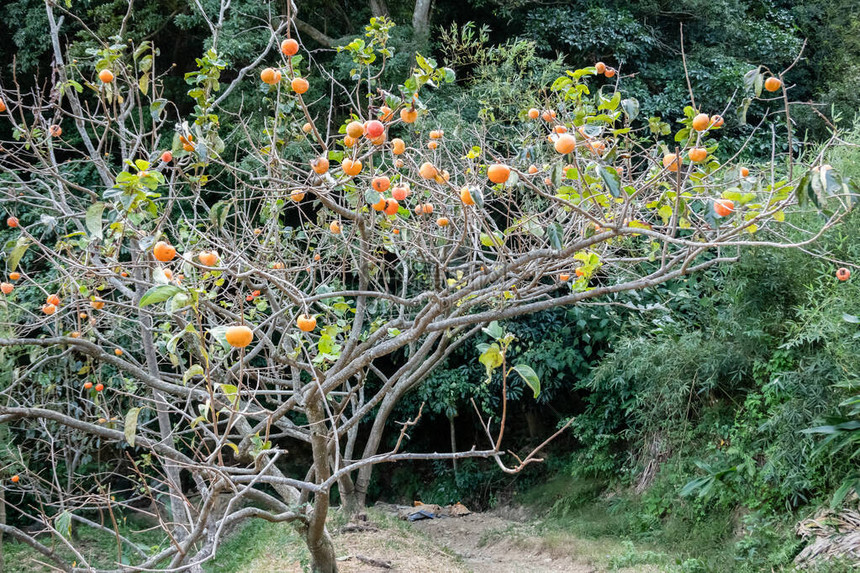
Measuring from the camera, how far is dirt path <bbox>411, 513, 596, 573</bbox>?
12.7ft

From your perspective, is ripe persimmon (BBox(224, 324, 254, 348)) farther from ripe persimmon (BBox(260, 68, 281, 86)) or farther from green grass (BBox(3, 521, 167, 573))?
green grass (BBox(3, 521, 167, 573))

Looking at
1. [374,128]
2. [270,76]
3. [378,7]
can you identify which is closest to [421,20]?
[378,7]

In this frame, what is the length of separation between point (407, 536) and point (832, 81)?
597 centimetres

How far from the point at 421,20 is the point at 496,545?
451cm

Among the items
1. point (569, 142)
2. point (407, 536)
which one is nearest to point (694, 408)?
point (407, 536)

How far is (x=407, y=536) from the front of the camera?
13.1 ft

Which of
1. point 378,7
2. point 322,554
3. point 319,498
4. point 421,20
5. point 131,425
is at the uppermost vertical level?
point 378,7

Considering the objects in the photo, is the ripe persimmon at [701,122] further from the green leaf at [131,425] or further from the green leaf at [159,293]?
the green leaf at [131,425]

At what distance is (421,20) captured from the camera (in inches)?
239

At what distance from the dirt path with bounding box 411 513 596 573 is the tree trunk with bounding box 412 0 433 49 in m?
4.10

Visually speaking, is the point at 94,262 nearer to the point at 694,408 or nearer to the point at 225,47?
the point at 225,47

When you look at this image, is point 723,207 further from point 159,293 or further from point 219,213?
point 219,213

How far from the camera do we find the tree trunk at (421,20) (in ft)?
19.3

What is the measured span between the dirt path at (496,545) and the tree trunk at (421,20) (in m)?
4.10
